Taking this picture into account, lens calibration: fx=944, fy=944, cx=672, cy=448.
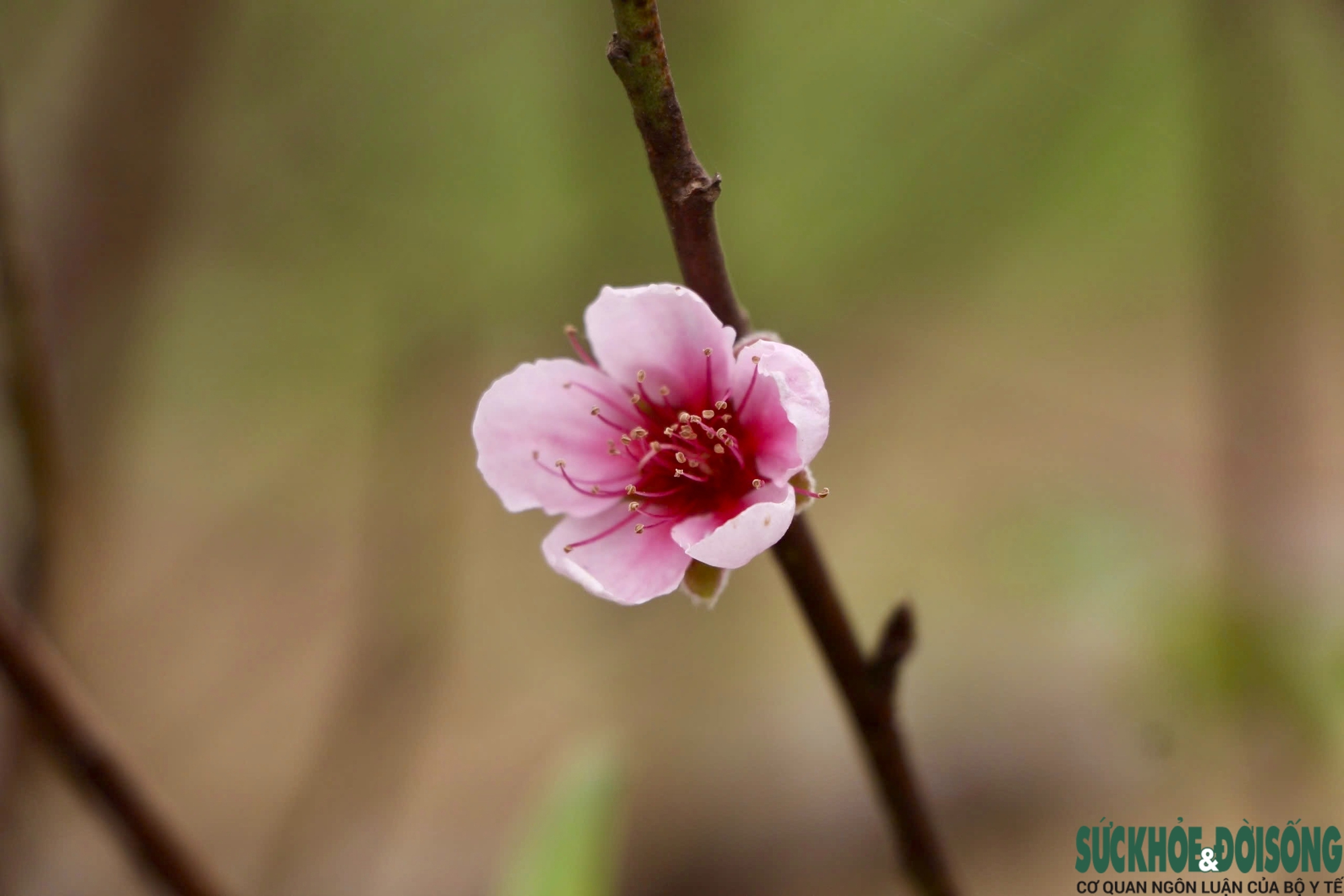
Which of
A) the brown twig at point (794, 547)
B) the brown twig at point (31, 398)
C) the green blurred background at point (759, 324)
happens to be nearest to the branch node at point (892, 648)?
the brown twig at point (794, 547)

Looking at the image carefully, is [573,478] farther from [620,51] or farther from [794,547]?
[620,51]

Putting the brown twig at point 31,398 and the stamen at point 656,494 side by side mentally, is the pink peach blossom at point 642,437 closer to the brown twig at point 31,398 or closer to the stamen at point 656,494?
the stamen at point 656,494

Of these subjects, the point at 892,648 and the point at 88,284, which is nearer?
the point at 892,648

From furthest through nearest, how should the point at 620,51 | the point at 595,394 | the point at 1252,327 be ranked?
1. the point at 1252,327
2. the point at 595,394
3. the point at 620,51

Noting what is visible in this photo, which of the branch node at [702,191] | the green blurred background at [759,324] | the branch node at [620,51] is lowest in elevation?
the green blurred background at [759,324]

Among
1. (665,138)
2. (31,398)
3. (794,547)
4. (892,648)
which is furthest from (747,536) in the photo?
(31,398)

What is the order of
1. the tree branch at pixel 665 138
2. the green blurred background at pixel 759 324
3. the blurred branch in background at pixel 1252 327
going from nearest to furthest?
the tree branch at pixel 665 138
the blurred branch in background at pixel 1252 327
the green blurred background at pixel 759 324
